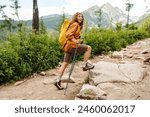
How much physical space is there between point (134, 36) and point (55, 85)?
13278mm

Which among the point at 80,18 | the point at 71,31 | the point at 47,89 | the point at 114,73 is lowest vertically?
the point at 47,89

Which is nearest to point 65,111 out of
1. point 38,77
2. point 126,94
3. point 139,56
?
point 126,94

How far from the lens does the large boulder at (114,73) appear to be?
31.2ft

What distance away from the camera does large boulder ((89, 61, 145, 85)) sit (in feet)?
31.2

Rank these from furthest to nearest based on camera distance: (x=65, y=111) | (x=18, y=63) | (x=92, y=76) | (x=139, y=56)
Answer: (x=139, y=56)
(x=18, y=63)
(x=92, y=76)
(x=65, y=111)

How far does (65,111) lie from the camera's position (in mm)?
7383

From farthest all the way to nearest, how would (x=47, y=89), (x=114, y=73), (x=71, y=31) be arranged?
(x=47, y=89)
(x=114, y=73)
(x=71, y=31)

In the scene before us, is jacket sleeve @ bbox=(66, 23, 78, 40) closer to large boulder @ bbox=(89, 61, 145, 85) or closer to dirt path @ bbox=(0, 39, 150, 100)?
large boulder @ bbox=(89, 61, 145, 85)

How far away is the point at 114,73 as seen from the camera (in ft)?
32.2

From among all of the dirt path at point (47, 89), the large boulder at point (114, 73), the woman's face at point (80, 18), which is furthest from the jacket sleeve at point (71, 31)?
the dirt path at point (47, 89)

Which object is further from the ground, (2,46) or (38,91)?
(2,46)

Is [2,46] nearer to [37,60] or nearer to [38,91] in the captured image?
[37,60]

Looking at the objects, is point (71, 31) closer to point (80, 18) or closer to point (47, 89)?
point (80, 18)

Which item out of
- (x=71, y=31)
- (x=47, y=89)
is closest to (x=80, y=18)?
(x=71, y=31)
